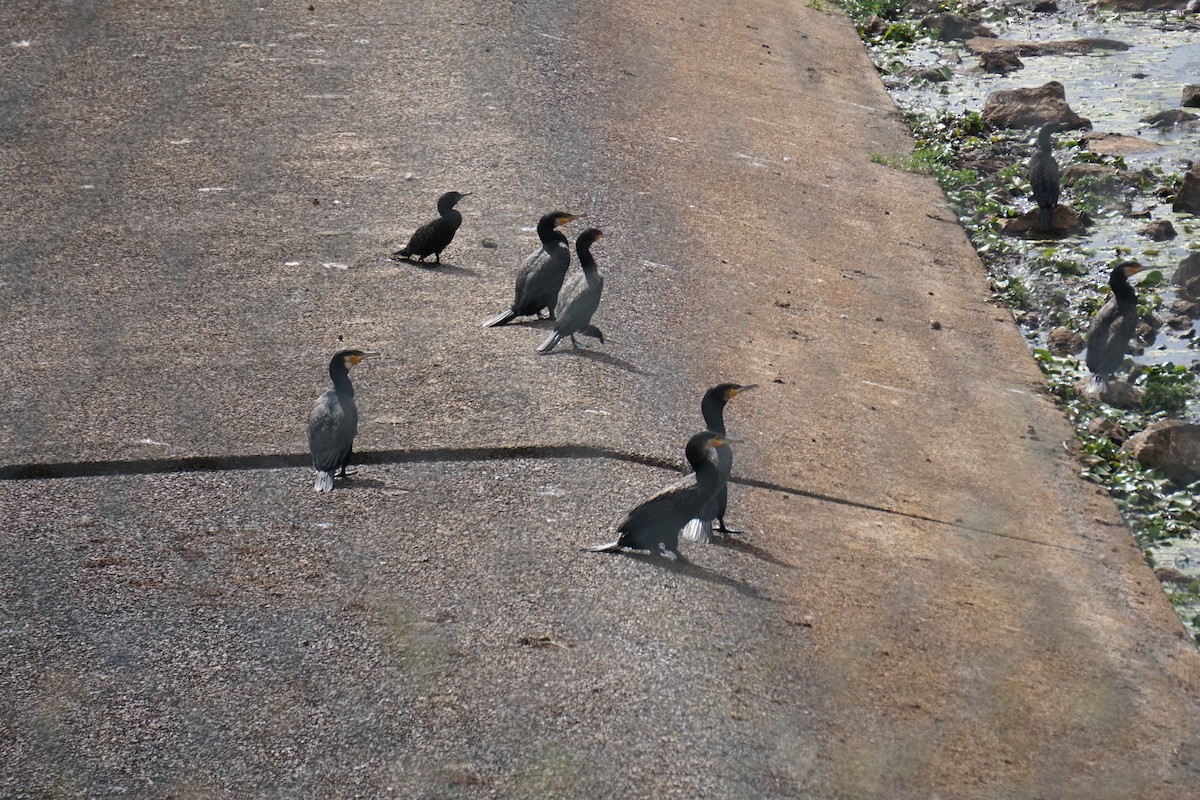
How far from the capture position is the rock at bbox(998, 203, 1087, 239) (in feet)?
42.9

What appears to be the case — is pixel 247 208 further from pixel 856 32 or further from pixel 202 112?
pixel 856 32

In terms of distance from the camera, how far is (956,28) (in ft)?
61.8

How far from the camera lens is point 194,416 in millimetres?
7559

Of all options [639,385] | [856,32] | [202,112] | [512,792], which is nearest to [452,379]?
[639,385]

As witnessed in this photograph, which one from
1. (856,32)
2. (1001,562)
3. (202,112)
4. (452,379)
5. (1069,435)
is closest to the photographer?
(1001,562)

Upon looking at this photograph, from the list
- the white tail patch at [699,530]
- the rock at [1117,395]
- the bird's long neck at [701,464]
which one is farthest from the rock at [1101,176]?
the bird's long neck at [701,464]

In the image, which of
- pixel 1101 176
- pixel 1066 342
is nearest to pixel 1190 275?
pixel 1066 342

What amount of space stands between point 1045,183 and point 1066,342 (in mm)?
2339

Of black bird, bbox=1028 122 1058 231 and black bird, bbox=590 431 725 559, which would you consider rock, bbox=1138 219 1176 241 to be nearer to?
black bird, bbox=1028 122 1058 231

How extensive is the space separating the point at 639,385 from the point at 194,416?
2442 mm

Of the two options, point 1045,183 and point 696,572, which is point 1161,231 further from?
point 696,572

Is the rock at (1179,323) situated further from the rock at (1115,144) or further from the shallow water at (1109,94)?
the rock at (1115,144)

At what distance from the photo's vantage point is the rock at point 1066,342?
10977mm

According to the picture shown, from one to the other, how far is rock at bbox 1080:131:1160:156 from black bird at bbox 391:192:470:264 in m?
7.92
